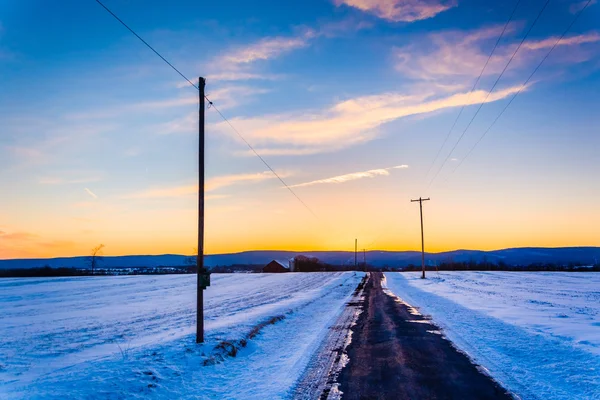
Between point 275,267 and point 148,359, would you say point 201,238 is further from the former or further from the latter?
point 275,267

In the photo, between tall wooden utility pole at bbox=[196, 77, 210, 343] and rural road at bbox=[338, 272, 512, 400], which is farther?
tall wooden utility pole at bbox=[196, 77, 210, 343]

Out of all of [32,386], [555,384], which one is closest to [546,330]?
[555,384]

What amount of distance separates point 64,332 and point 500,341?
15.8 meters

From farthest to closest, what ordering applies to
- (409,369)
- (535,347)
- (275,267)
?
(275,267) < (535,347) < (409,369)

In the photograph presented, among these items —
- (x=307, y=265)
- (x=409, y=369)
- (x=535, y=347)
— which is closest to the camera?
(x=409, y=369)

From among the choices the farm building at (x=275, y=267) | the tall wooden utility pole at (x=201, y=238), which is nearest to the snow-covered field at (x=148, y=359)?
the tall wooden utility pole at (x=201, y=238)

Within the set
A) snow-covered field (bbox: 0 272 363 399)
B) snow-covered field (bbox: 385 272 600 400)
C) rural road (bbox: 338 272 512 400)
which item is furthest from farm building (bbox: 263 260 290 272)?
rural road (bbox: 338 272 512 400)

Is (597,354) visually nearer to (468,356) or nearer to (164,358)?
(468,356)

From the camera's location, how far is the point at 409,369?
8.50 metres

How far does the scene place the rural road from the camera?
6.88 m

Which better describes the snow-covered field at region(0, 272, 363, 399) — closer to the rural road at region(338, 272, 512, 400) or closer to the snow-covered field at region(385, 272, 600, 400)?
the rural road at region(338, 272, 512, 400)

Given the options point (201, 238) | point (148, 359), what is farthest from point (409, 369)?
point (201, 238)

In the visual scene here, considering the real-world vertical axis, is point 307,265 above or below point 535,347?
below

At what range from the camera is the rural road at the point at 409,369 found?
271 inches
